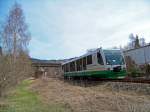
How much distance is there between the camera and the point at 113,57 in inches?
744

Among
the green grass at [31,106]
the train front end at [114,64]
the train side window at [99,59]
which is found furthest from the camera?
the train side window at [99,59]

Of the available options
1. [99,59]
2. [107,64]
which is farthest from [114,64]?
[99,59]

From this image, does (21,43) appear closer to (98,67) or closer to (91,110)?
Answer: (98,67)

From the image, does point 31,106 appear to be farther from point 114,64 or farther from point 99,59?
point 114,64

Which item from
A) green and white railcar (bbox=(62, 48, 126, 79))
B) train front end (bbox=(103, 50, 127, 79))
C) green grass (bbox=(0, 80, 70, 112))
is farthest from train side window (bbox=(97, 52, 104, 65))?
green grass (bbox=(0, 80, 70, 112))

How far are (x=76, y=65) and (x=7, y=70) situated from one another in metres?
13.9

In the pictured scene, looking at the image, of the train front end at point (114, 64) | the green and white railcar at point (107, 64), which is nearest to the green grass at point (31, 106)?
the green and white railcar at point (107, 64)

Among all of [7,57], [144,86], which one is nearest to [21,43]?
[7,57]

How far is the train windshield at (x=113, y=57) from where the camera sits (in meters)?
18.4

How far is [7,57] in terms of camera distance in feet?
43.9

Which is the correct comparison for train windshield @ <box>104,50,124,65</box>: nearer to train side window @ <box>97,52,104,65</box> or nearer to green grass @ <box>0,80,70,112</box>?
train side window @ <box>97,52,104,65</box>

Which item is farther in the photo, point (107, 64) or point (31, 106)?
point (107, 64)

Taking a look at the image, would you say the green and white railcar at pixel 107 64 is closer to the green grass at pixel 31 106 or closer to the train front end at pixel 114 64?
the train front end at pixel 114 64

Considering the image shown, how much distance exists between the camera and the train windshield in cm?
1844
